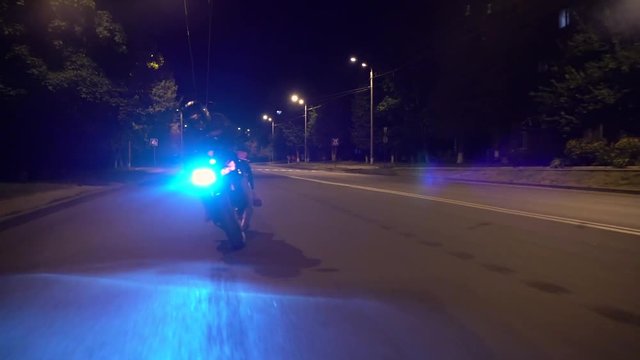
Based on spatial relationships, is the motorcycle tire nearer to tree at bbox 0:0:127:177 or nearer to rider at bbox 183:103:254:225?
rider at bbox 183:103:254:225

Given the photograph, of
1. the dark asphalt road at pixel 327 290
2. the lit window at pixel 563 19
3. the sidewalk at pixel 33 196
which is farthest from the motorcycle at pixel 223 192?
the lit window at pixel 563 19

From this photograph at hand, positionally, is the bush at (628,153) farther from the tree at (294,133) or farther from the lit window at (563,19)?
the tree at (294,133)

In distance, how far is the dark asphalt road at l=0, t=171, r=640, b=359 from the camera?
5059 millimetres

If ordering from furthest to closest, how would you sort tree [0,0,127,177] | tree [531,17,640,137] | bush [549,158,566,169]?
1. bush [549,158,566,169]
2. tree [531,17,640,137]
3. tree [0,0,127,177]

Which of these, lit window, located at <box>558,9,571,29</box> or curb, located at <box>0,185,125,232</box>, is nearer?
curb, located at <box>0,185,125,232</box>

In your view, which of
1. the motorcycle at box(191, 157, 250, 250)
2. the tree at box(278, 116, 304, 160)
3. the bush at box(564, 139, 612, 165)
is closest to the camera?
the motorcycle at box(191, 157, 250, 250)

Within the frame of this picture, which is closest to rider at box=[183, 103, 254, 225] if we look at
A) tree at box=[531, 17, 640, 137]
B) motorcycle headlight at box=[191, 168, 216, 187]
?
motorcycle headlight at box=[191, 168, 216, 187]

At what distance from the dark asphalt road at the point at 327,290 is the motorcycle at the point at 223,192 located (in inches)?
18.9

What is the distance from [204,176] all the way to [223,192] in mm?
403

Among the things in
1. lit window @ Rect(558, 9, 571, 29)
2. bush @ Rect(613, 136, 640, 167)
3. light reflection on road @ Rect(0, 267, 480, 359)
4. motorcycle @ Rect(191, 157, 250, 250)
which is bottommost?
light reflection on road @ Rect(0, 267, 480, 359)

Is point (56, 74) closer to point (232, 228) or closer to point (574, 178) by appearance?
point (232, 228)

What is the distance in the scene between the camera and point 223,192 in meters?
9.60

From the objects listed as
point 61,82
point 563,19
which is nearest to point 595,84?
point 563,19

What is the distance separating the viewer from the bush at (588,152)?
32250mm
